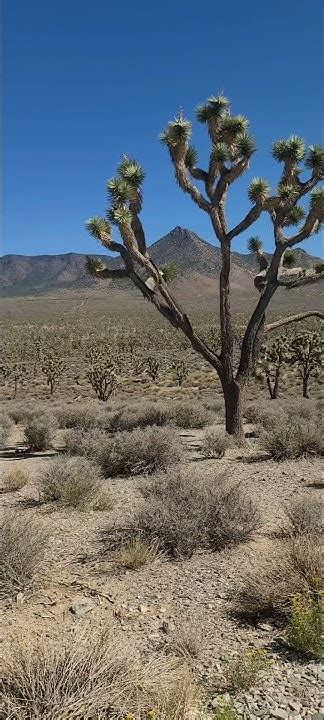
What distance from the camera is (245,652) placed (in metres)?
4.08

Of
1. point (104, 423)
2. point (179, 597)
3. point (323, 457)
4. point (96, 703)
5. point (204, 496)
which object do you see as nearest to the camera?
point (96, 703)

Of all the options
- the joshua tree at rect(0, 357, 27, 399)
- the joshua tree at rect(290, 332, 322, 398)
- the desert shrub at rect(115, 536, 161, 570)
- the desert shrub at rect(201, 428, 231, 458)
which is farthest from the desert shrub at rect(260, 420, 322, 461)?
the joshua tree at rect(0, 357, 27, 399)

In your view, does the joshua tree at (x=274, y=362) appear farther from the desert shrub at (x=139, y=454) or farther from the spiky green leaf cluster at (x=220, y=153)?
the desert shrub at (x=139, y=454)

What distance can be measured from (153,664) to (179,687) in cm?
37

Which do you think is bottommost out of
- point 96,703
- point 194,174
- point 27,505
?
point 27,505

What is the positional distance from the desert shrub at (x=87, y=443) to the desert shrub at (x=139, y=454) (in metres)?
0.42

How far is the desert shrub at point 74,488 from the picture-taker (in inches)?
314

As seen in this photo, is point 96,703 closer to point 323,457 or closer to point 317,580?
point 317,580

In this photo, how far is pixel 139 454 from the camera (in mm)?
10133

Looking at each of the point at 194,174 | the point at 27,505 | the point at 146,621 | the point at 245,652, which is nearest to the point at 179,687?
the point at 245,652

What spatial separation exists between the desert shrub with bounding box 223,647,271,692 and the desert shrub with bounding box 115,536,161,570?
192 centimetres

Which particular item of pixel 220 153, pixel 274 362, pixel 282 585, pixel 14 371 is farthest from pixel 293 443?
pixel 14 371

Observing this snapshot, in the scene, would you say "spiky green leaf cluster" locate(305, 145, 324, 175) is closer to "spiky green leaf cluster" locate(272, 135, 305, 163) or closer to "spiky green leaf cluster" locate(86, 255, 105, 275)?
"spiky green leaf cluster" locate(272, 135, 305, 163)

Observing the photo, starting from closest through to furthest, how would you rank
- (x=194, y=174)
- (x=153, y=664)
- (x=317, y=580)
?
(x=153, y=664) → (x=317, y=580) → (x=194, y=174)
